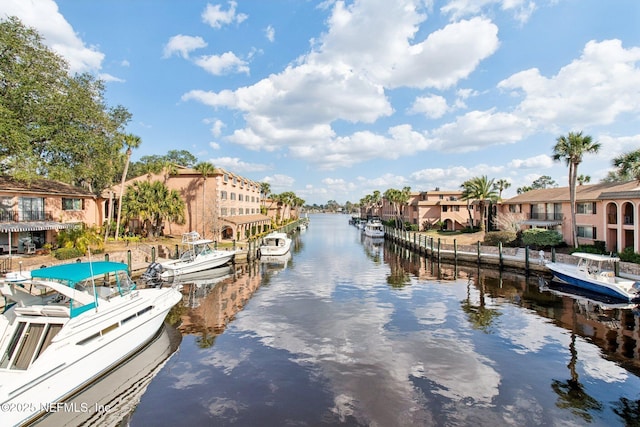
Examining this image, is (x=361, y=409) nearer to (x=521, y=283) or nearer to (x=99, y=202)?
(x=521, y=283)

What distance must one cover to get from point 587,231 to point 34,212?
5410 cm

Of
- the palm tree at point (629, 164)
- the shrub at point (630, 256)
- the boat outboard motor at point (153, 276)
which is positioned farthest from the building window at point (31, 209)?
the palm tree at point (629, 164)

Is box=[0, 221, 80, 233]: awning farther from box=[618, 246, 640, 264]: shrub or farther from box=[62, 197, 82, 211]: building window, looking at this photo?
box=[618, 246, 640, 264]: shrub

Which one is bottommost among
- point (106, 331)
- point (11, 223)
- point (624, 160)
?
point (106, 331)

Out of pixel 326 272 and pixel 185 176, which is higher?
A: pixel 185 176

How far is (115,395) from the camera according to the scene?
10.8 metres

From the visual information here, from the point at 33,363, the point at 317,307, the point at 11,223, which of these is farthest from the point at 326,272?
the point at 11,223

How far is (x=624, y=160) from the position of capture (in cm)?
2655

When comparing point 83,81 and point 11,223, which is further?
point 83,81

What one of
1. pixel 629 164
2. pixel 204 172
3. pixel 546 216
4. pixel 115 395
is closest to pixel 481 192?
pixel 546 216

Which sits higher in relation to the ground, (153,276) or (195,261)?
(195,261)

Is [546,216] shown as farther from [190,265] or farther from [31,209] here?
[31,209]

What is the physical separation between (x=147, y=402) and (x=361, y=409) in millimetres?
6677

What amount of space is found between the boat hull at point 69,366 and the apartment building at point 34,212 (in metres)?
20.1
